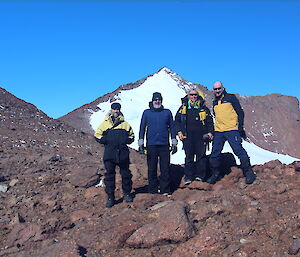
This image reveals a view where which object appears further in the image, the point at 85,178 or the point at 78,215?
the point at 85,178

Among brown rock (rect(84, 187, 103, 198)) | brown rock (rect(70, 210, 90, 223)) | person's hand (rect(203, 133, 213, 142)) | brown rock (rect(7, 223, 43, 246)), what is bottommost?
brown rock (rect(7, 223, 43, 246))

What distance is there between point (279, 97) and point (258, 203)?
6406cm

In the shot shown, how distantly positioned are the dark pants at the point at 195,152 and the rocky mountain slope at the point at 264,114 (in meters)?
40.0

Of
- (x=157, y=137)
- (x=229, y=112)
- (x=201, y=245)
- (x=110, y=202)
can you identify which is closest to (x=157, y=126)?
(x=157, y=137)

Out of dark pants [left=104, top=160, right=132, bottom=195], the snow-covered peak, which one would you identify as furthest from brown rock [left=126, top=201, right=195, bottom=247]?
the snow-covered peak

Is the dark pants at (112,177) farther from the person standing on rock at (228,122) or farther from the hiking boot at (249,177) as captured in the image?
the hiking boot at (249,177)

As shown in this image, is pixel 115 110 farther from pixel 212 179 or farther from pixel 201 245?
pixel 201 245

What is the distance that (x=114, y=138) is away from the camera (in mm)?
6824

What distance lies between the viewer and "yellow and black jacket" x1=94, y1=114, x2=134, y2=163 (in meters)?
6.82

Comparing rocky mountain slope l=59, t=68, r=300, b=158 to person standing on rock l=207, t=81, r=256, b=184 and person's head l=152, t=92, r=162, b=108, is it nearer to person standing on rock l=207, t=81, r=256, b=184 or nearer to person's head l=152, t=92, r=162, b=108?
person's head l=152, t=92, r=162, b=108

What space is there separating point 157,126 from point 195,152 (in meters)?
1.10

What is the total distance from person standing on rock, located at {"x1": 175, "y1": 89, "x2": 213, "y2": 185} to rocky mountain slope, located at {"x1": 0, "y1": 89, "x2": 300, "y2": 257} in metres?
0.63

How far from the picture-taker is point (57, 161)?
11602 millimetres

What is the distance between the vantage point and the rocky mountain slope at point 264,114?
51.8 metres
